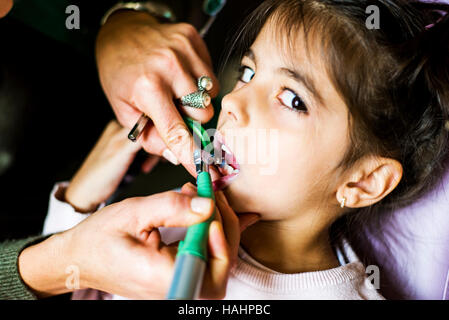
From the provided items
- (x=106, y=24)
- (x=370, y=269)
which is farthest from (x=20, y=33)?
(x=370, y=269)

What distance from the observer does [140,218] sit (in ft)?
1.71

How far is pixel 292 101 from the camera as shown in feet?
2.05

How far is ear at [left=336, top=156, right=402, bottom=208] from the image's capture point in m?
0.68

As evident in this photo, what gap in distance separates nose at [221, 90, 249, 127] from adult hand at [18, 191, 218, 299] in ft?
0.57

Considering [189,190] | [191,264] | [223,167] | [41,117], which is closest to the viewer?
[191,264]

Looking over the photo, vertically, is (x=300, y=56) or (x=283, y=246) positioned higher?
(x=300, y=56)

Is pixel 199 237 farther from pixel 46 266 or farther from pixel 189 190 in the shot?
pixel 46 266

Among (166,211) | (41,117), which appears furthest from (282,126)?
(41,117)

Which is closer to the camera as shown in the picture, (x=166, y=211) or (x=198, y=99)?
(x=166, y=211)

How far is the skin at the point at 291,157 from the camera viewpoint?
622mm

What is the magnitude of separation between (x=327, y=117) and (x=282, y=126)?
0.07 metres

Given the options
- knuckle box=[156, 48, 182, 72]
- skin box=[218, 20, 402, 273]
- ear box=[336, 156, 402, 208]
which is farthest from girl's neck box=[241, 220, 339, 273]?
knuckle box=[156, 48, 182, 72]

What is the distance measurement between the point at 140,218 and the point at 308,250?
39cm

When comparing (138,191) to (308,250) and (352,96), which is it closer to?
(308,250)
